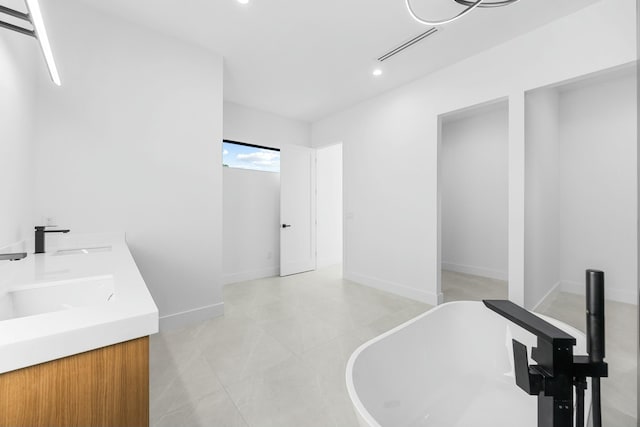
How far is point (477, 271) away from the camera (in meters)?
4.43

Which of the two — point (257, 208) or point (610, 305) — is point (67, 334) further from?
point (610, 305)

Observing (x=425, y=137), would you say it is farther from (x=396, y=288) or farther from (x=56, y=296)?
(x=56, y=296)

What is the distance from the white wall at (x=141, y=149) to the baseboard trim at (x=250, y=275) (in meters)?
1.26

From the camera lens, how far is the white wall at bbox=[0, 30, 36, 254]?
Answer: 1.43 metres

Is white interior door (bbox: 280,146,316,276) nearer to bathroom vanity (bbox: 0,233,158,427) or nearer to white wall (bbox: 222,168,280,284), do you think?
white wall (bbox: 222,168,280,284)

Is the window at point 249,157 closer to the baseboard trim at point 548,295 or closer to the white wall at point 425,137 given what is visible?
the white wall at point 425,137

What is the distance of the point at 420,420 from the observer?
134cm

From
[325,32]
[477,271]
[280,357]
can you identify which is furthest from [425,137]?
[280,357]

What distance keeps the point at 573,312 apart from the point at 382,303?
2061mm

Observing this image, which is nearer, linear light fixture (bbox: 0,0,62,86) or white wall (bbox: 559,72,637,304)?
linear light fixture (bbox: 0,0,62,86)

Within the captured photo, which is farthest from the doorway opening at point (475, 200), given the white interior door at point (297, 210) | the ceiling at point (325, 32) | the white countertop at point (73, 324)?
the white countertop at point (73, 324)

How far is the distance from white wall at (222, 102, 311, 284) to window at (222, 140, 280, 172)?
0.29ft

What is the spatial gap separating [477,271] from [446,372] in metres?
3.40

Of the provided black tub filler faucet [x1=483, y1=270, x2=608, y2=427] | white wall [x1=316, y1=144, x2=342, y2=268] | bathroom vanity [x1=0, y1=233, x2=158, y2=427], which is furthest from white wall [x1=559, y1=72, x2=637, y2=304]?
bathroom vanity [x1=0, y1=233, x2=158, y2=427]
